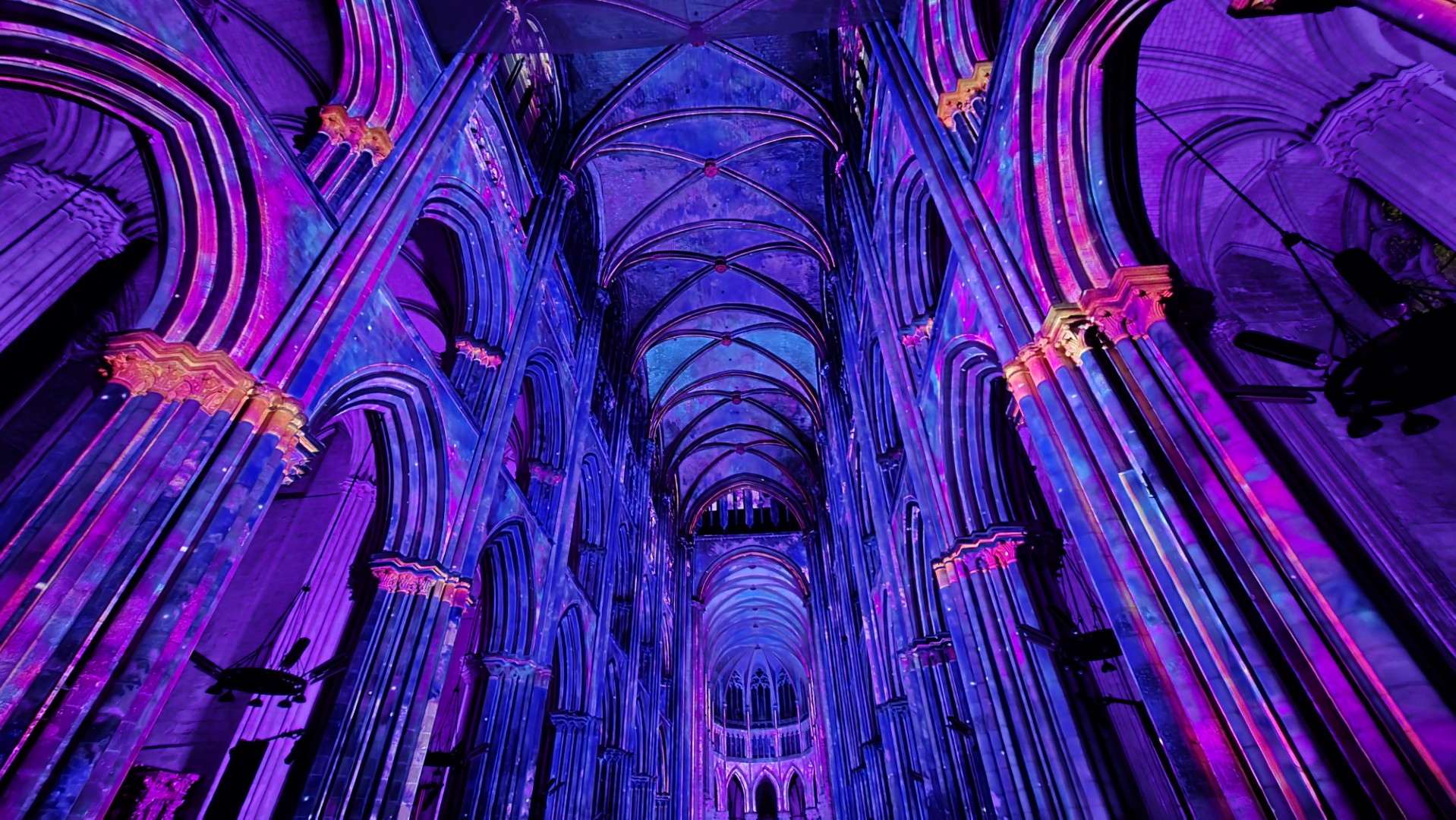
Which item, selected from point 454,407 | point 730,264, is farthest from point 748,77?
point 454,407

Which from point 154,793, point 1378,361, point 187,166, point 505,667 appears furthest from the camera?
point 505,667

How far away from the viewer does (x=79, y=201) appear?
7.23 m

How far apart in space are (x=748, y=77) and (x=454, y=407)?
10.9 m

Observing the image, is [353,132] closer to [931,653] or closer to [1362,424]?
[1362,424]

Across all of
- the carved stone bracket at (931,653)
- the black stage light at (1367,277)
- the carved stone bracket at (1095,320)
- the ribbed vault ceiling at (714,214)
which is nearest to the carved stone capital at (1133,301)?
the carved stone bracket at (1095,320)

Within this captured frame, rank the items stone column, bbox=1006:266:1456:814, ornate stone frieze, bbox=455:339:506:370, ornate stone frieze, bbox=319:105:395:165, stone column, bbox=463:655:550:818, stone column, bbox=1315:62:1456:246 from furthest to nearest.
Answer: ornate stone frieze, bbox=455:339:506:370 → stone column, bbox=463:655:550:818 → ornate stone frieze, bbox=319:105:395:165 → stone column, bbox=1315:62:1456:246 → stone column, bbox=1006:266:1456:814

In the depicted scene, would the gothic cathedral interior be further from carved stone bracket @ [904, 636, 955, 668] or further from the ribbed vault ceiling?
the ribbed vault ceiling

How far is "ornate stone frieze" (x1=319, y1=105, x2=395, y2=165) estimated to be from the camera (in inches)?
266

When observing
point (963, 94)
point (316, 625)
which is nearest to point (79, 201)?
point (316, 625)

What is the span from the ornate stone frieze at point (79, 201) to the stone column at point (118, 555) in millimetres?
4550

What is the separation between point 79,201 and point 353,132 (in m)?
3.45

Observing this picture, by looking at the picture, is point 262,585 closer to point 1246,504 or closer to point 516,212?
point 516,212

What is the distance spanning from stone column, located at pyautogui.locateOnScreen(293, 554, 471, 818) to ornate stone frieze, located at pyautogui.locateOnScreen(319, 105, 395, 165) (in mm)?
4638

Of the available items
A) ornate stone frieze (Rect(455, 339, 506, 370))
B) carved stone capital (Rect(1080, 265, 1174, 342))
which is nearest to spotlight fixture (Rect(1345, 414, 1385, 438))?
carved stone capital (Rect(1080, 265, 1174, 342))
